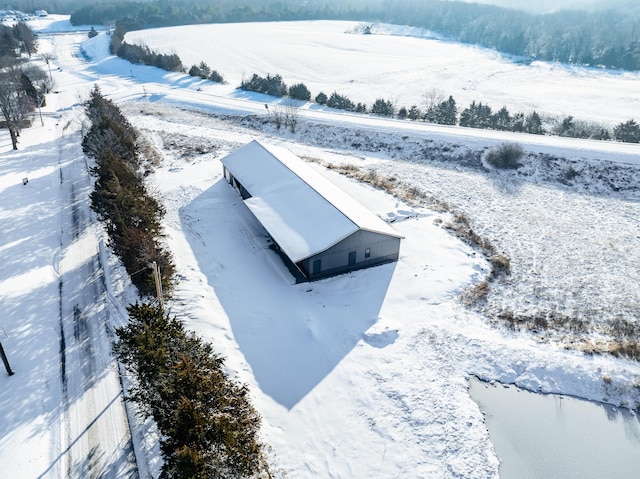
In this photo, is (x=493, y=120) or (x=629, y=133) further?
(x=493, y=120)

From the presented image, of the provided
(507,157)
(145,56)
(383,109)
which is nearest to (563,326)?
(507,157)

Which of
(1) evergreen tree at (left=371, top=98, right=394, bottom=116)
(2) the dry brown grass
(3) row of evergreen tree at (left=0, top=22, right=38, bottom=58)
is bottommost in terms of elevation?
(2) the dry brown grass

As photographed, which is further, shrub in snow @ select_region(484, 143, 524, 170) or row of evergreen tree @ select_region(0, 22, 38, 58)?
row of evergreen tree @ select_region(0, 22, 38, 58)

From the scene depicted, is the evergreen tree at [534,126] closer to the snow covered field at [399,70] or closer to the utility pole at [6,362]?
the snow covered field at [399,70]

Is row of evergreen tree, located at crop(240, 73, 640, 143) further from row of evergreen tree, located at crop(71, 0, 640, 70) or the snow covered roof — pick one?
row of evergreen tree, located at crop(71, 0, 640, 70)

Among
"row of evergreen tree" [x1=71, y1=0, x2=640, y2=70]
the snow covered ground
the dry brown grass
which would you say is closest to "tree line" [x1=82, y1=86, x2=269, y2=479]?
the snow covered ground

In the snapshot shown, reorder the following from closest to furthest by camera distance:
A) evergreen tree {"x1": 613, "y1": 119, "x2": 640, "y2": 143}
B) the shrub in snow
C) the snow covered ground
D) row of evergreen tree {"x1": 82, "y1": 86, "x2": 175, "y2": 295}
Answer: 1. the snow covered ground
2. row of evergreen tree {"x1": 82, "y1": 86, "x2": 175, "y2": 295}
3. the shrub in snow
4. evergreen tree {"x1": 613, "y1": 119, "x2": 640, "y2": 143}

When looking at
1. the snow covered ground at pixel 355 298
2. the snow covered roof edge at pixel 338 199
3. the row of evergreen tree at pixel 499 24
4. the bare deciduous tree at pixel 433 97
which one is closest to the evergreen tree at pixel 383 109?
the bare deciduous tree at pixel 433 97

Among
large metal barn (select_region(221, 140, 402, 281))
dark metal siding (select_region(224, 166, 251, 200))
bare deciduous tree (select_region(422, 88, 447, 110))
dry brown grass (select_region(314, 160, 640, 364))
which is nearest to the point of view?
dry brown grass (select_region(314, 160, 640, 364))

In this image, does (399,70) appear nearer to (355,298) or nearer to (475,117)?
(475,117)
